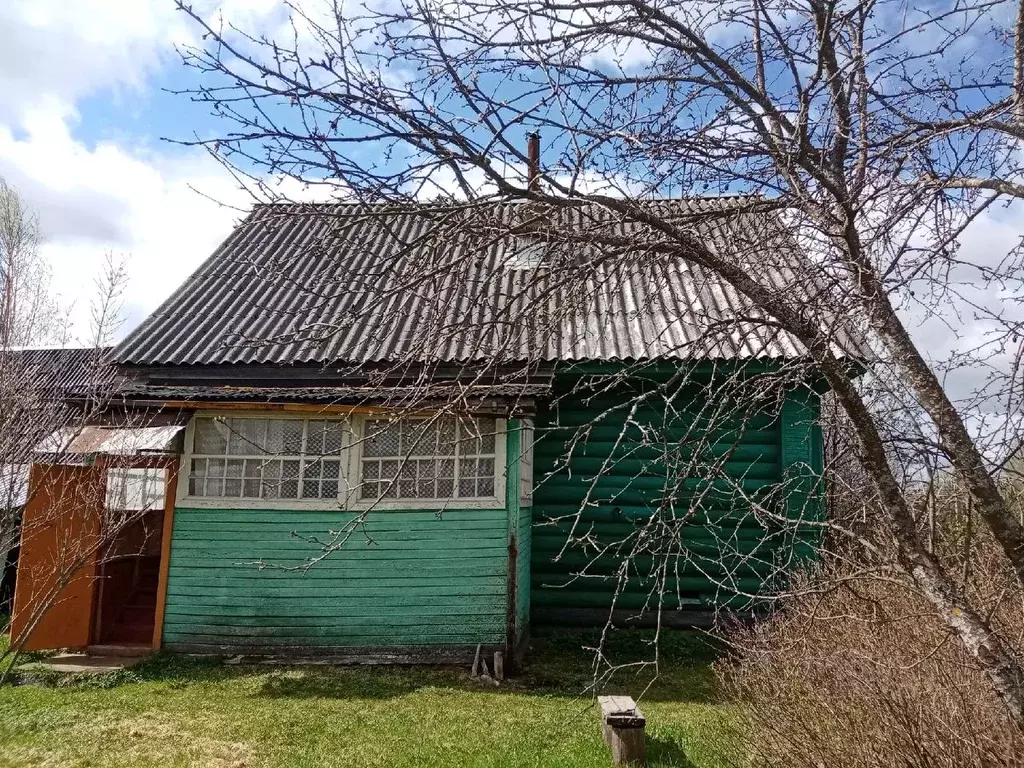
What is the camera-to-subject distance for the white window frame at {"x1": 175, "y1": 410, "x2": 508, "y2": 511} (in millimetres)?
7375

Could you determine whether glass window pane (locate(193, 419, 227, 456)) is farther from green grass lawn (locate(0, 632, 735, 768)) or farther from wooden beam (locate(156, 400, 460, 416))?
green grass lawn (locate(0, 632, 735, 768))

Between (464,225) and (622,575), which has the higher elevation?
(464,225)

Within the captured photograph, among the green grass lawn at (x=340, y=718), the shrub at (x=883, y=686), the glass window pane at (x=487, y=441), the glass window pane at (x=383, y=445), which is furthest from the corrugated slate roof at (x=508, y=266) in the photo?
the glass window pane at (x=383, y=445)

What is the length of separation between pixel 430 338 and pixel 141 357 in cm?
666

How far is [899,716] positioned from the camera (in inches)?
120

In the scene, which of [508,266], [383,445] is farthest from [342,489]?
[508,266]

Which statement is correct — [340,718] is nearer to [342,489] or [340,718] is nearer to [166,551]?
[342,489]

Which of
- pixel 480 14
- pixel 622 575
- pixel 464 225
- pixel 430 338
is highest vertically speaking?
pixel 480 14

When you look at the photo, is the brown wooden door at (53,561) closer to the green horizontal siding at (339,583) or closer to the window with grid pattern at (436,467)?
the green horizontal siding at (339,583)

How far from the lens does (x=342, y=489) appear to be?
754 cm

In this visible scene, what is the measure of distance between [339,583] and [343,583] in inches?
1.6

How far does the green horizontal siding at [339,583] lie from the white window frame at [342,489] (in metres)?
0.08

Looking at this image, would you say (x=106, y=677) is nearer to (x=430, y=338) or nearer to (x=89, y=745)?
(x=89, y=745)

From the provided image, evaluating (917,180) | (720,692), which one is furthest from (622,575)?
(720,692)
